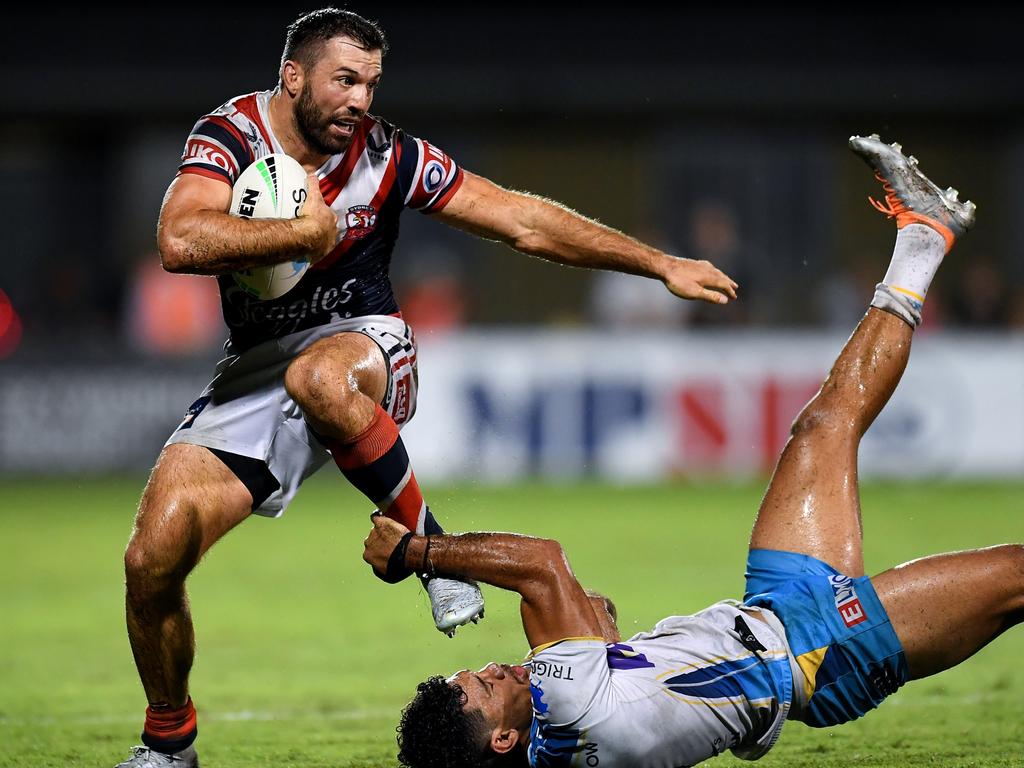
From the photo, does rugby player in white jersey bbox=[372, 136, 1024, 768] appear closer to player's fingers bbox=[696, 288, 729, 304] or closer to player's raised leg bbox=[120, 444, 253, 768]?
player's fingers bbox=[696, 288, 729, 304]

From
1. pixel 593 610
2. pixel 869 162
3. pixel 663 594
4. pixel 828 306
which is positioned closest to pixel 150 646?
pixel 593 610

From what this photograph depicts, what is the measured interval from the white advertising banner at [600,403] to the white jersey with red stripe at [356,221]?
8.44m

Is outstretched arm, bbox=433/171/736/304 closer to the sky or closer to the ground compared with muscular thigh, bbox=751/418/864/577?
closer to the sky

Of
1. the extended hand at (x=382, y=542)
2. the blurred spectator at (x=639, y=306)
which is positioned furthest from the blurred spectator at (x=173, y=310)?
the extended hand at (x=382, y=542)

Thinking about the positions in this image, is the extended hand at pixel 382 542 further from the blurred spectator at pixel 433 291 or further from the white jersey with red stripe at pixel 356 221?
the blurred spectator at pixel 433 291

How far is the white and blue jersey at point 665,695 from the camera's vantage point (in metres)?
4.80

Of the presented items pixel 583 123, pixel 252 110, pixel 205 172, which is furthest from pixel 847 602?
pixel 583 123

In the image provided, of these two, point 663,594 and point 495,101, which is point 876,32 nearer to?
point 495,101

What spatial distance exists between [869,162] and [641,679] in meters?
2.65

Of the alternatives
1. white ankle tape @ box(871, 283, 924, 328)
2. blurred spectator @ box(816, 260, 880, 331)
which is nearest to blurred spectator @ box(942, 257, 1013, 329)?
blurred spectator @ box(816, 260, 880, 331)

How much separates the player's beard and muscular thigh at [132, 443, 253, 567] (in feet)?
4.14

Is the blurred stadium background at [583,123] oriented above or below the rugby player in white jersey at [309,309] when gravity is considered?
above

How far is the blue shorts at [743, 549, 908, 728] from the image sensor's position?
5.19 metres

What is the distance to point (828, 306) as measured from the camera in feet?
56.3
